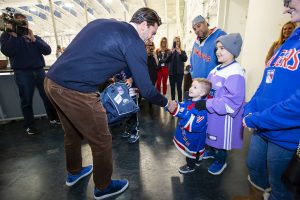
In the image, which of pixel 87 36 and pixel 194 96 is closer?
pixel 87 36

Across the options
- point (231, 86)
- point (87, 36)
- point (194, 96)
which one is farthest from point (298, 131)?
point (87, 36)

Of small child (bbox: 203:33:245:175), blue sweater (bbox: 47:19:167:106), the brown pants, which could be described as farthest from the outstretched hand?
the brown pants

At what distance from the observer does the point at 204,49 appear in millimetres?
2354

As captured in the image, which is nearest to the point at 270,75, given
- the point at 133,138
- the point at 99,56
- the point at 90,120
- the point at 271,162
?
the point at 271,162

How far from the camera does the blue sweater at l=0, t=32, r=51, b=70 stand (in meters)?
2.73

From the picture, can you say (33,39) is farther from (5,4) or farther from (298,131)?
(5,4)

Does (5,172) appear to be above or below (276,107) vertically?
below

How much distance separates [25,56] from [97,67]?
7.10ft

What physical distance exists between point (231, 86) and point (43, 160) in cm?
224

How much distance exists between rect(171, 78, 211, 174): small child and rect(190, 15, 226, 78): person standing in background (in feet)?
2.10

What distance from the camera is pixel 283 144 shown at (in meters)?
1.04

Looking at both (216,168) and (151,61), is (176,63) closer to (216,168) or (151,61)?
(151,61)

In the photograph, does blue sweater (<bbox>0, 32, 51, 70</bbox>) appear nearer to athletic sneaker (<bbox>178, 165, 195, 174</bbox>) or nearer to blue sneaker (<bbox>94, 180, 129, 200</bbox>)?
blue sneaker (<bbox>94, 180, 129, 200</bbox>)

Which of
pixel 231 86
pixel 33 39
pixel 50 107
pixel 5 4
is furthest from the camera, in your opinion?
pixel 5 4
